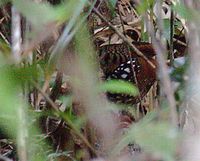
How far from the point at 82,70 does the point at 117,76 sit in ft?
5.68

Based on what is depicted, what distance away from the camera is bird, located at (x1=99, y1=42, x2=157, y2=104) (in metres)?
2.64

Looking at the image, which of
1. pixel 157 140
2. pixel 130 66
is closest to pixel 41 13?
pixel 157 140

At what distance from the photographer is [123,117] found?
2.51 m

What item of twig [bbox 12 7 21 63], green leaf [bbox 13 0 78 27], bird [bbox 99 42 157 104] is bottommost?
bird [bbox 99 42 157 104]

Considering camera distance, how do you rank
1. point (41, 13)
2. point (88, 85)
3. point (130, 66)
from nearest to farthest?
point (41, 13), point (88, 85), point (130, 66)

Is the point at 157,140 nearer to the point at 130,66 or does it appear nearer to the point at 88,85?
the point at 88,85

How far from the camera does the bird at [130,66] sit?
264 centimetres

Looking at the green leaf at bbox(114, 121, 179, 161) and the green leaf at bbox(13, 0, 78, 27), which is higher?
the green leaf at bbox(13, 0, 78, 27)

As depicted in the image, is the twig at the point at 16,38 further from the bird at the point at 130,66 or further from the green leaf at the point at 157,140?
the bird at the point at 130,66

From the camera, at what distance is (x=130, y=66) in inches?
106

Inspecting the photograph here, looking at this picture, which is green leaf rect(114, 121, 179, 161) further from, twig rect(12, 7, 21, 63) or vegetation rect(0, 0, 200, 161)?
twig rect(12, 7, 21, 63)

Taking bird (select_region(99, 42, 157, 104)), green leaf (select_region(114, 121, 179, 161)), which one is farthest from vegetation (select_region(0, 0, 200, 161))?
bird (select_region(99, 42, 157, 104))

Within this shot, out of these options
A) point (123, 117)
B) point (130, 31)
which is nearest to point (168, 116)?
point (123, 117)

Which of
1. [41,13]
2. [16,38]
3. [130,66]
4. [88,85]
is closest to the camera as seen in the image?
[41,13]
